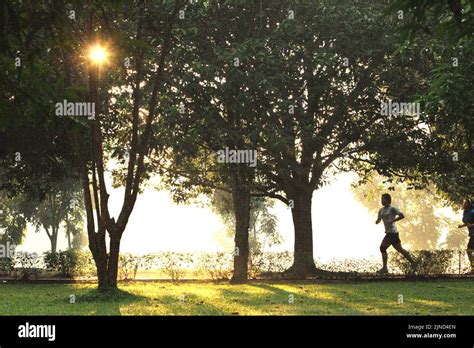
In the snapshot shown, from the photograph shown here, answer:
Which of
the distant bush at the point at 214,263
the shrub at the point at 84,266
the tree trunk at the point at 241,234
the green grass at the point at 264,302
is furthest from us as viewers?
the distant bush at the point at 214,263

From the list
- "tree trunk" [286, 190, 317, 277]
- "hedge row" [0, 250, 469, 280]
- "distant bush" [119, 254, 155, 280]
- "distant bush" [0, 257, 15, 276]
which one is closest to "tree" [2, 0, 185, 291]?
"distant bush" [119, 254, 155, 280]

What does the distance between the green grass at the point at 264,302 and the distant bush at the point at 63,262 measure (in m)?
5.02

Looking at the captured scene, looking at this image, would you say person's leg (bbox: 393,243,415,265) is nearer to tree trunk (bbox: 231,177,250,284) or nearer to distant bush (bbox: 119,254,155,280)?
tree trunk (bbox: 231,177,250,284)

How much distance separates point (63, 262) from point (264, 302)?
12039 mm

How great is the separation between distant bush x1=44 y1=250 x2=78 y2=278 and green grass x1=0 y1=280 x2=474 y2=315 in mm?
5018

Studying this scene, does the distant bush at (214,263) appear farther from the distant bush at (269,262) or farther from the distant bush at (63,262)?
the distant bush at (63,262)

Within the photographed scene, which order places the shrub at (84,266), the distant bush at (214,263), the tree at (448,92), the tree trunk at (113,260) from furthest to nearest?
1. the distant bush at (214,263)
2. the shrub at (84,266)
3. the tree trunk at (113,260)
4. the tree at (448,92)

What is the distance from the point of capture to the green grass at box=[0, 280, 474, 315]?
11258mm

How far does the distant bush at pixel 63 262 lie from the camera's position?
2278 centimetres

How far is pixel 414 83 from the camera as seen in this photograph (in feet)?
70.4

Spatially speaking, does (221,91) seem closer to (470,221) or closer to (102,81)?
(102,81)

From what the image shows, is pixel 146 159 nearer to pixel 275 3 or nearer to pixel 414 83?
pixel 275 3

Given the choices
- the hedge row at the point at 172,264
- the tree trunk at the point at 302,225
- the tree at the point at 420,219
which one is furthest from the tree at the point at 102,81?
the tree at the point at 420,219
